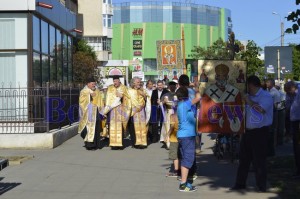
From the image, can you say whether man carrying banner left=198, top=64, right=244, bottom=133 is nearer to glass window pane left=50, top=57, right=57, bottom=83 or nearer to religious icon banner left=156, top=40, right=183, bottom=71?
religious icon banner left=156, top=40, right=183, bottom=71

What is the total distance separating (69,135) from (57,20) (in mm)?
5122

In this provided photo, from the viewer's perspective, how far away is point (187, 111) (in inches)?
375

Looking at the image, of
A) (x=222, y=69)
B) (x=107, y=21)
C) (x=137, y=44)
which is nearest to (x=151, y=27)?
(x=137, y=44)

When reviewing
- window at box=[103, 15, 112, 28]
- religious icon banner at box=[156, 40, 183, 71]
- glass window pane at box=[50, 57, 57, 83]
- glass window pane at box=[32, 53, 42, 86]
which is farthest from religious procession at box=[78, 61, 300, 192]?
window at box=[103, 15, 112, 28]

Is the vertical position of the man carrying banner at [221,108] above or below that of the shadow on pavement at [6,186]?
above

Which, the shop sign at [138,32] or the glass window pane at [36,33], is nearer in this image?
the glass window pane at [36,33]

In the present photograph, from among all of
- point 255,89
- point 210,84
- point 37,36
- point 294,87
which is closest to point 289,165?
point 294,87

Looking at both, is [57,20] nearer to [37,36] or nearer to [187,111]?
[37,36]

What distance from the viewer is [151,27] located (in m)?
121

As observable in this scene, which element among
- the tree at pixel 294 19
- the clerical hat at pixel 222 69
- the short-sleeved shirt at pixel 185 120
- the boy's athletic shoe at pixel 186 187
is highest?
the tree at pixel 294 19

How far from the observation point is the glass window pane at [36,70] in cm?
1728

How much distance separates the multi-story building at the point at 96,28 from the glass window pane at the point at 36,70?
184 feet

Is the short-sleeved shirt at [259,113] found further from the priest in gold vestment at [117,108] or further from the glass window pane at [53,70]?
the glass window pane at [53,70]

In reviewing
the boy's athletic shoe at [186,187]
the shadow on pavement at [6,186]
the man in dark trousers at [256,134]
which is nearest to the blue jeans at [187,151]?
the boy's athletic shoe at [186,187]
